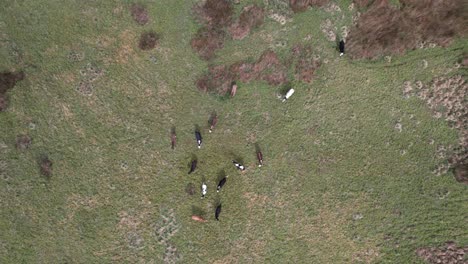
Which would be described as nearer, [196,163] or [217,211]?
[217,211]

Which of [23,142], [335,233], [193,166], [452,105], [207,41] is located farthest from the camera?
[335,233]

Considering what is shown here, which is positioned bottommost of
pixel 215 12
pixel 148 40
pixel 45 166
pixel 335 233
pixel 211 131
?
pixel 335 233

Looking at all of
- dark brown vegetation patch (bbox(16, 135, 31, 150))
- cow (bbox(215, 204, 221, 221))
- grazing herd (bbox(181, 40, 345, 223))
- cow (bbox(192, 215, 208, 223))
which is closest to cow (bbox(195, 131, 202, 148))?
grazing herd (bbox(181, 40, 345, 223))

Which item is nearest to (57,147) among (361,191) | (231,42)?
(231,42)

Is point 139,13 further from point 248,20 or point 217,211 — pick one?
point 217,211

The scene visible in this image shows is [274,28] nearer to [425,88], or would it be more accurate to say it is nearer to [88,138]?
[425,88]

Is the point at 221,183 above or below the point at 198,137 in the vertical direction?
below

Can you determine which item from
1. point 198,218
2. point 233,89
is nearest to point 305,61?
point 233,89

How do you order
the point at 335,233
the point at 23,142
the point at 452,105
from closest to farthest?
the point at 23,142
the point at 452,105
the point at 335,233
